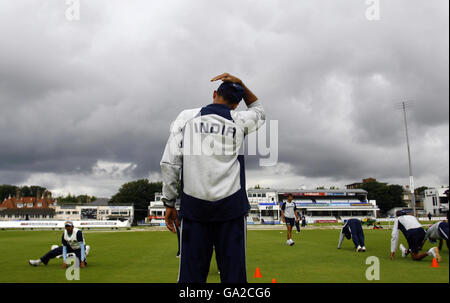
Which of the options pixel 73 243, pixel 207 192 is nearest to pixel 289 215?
pixel 73 243

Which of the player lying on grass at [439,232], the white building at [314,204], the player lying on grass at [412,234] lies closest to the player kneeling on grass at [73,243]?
the player lying on grass at [412,234]

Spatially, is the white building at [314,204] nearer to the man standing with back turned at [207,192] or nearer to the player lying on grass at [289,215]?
the player lying on grass at [289,215]

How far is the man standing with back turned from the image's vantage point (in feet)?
9.14

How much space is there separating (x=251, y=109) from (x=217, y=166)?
0.74 meters

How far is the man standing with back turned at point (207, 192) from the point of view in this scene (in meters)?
2.79

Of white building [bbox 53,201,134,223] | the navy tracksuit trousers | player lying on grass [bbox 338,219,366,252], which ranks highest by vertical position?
the navy tracksuit trousers

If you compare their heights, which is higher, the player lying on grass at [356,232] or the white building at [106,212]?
the player lying on grass at [356,232]

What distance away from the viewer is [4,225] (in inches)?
2072

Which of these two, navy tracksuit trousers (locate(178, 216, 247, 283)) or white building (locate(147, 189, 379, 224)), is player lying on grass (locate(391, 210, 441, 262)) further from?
white building (locate(147, 189, 379, 224))

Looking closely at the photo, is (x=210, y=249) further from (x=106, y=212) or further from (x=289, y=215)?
(x=106, y=212)

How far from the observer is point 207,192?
2773mm

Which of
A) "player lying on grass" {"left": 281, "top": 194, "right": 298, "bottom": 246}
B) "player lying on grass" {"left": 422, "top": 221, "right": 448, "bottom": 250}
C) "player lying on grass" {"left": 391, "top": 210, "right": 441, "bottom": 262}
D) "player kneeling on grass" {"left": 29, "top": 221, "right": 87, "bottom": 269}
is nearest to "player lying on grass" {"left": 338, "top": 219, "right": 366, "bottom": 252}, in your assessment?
"player lying on grass" {"left": 391, "top": 210, "right": 441, "bottom": 262}

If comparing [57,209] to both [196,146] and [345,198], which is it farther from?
[196,146]

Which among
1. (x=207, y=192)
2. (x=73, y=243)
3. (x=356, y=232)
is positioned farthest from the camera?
(x=356, y=232)
